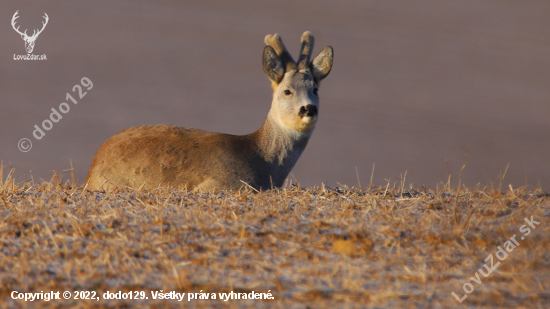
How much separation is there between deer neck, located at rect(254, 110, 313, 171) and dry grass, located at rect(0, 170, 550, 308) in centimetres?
224

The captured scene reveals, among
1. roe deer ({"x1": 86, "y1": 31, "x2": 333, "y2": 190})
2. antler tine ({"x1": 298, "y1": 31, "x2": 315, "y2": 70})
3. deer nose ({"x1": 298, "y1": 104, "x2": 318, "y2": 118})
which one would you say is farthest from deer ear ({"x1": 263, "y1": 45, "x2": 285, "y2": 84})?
deer nose ({"x1": 298, "y1": 104, "x2": 318, "y2": 118})

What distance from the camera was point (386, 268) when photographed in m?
4.51

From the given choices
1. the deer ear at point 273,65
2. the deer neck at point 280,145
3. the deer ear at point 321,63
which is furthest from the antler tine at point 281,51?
the deer neck at point 280,145

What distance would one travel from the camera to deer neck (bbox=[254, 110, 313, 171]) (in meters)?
8.76

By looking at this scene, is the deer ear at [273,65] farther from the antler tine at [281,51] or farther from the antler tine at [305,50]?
the antler tine at [305,50]

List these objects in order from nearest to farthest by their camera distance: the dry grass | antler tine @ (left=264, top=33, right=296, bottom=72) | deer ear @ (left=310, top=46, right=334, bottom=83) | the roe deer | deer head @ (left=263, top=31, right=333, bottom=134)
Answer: the dry grass → the roe deer → deer head @ (left=263, top=31, right=333, bottom=134) → antler tine @ (left=264, top=33, right=296, bottom=72) → deer ear @ (left=310, top=46, right=334, bottom=83)

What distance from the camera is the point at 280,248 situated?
485 cm

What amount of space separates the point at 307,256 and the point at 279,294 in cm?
66

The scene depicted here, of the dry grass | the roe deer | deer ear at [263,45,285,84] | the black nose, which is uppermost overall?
deer ear at [263,45,285,84]

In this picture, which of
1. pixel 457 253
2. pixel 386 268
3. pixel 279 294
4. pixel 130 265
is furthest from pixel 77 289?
pixel 457 253

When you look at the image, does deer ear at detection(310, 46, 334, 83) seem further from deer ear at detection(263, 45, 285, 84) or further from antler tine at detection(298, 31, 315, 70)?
deer ear at detection(263, 45, 285, 84)

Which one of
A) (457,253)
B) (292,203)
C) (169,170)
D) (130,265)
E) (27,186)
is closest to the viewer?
(130,265)

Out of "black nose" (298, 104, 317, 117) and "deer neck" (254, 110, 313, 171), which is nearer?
"black nose" (298, 104, 317, 117)

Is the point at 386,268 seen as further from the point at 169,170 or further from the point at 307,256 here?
the point at 169,170
